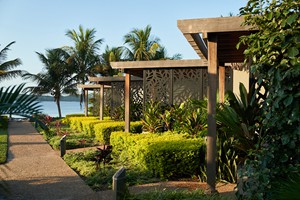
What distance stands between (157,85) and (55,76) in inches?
874

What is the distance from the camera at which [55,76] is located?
1243 inches

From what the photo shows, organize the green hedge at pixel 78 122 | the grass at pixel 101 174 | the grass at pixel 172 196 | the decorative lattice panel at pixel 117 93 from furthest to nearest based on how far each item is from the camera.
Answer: the green hedge at pixel 78 122 → the decorative lattice panel at pixel 117 93 → the grass at pixel 101 174 → the grass at pixel 172 196

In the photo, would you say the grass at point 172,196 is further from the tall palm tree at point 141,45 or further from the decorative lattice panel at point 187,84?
the tall palm tree at point 141,45

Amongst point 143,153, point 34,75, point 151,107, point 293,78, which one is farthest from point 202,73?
point 34,75

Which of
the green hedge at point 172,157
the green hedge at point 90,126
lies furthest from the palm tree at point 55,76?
the green hedge at point 172,157

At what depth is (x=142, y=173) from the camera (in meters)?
7.19

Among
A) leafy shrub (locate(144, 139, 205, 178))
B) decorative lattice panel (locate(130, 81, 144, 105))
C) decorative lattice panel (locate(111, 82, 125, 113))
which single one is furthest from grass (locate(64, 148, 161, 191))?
decorative lattice panel (locate(111, 82, 125, 113))

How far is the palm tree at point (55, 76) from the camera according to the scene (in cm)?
3142

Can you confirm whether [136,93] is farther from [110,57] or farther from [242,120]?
[110,57]

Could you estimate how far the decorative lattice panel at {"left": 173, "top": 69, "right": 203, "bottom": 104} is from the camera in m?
11.4

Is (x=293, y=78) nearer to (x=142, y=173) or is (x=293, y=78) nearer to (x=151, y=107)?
(x=142, y=173)

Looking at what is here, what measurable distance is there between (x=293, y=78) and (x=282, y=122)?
1.54 ft

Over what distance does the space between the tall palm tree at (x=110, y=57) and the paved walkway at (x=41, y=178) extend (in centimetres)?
2082

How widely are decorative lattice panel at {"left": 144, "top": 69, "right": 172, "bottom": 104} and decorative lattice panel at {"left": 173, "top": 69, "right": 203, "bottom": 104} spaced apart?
0.36 m
